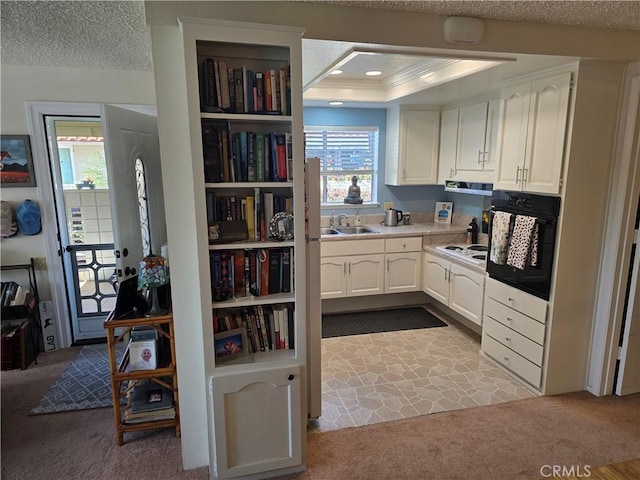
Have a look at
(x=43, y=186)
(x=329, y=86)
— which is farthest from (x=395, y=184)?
(x=43, y=186)

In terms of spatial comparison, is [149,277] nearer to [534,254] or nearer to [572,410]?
[534,254]

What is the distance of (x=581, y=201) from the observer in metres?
2.57

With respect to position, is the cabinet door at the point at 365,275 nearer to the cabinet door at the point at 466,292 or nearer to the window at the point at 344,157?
the cabinet door at the point at 466,292

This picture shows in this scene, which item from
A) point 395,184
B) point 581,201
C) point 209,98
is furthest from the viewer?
point 395,184

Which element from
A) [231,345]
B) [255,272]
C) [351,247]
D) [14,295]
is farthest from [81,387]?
[351,247]

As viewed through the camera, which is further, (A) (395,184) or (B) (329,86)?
(A) (395,184)

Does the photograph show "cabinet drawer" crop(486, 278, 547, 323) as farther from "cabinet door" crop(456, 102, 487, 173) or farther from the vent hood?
"cabinet door" crop(456, 102, 487, 173)

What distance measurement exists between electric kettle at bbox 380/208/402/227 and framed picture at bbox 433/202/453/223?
0.52m

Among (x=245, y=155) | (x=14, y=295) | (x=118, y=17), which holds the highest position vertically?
(x=118, y=17)

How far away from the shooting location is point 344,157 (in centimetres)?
462

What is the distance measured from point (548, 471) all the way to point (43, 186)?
163 inches

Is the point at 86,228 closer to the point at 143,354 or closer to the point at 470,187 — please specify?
the point at 143,354

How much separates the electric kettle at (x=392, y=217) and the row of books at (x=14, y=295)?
3.56 m

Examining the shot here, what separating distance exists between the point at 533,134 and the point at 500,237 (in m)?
0.77
